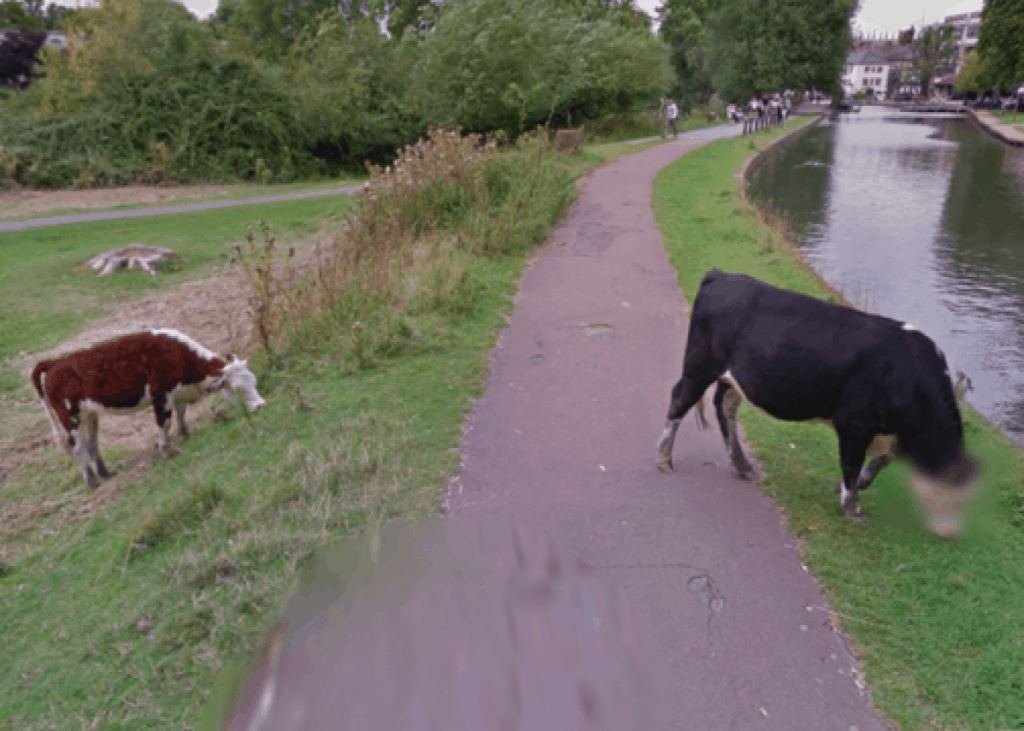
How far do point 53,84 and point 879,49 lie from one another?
165 metres

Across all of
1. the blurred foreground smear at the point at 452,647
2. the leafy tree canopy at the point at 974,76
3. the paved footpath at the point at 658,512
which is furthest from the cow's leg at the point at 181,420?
the leafy tree canopy at the point at 974,76

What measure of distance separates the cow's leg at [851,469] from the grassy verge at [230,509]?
8.70 ft

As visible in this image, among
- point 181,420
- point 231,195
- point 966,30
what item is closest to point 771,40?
point 231,195

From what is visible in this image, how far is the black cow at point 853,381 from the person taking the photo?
4.07m

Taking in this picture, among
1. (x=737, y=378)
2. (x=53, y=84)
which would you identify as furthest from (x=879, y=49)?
(x=737, y=378)

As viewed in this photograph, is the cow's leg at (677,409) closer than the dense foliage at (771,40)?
Yes

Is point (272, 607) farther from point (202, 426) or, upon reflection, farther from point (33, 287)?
point (33, 287)

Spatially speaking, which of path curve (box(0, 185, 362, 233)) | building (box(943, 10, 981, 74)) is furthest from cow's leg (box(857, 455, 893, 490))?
building (box(943, 10, 981, 74))

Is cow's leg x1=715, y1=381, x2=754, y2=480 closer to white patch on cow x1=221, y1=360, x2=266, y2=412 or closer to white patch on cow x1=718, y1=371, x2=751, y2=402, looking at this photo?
white patch on cow x1=718, y1=371, x2=751, y2=402

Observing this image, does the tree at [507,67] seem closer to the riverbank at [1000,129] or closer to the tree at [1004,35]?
the riverbank at [1000,129]

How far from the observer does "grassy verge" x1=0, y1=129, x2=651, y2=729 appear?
3449 mm

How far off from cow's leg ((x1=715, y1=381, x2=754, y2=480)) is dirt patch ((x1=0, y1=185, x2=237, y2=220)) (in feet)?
64.2

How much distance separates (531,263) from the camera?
1184 centimetres

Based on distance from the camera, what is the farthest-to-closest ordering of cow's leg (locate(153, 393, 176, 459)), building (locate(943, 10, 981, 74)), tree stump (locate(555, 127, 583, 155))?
building (locate(943, 10, 981, 74)) < tree stump (locate(555, 127, 583, 155)) < cow's leg (locate(153, 393, 176, 459))
